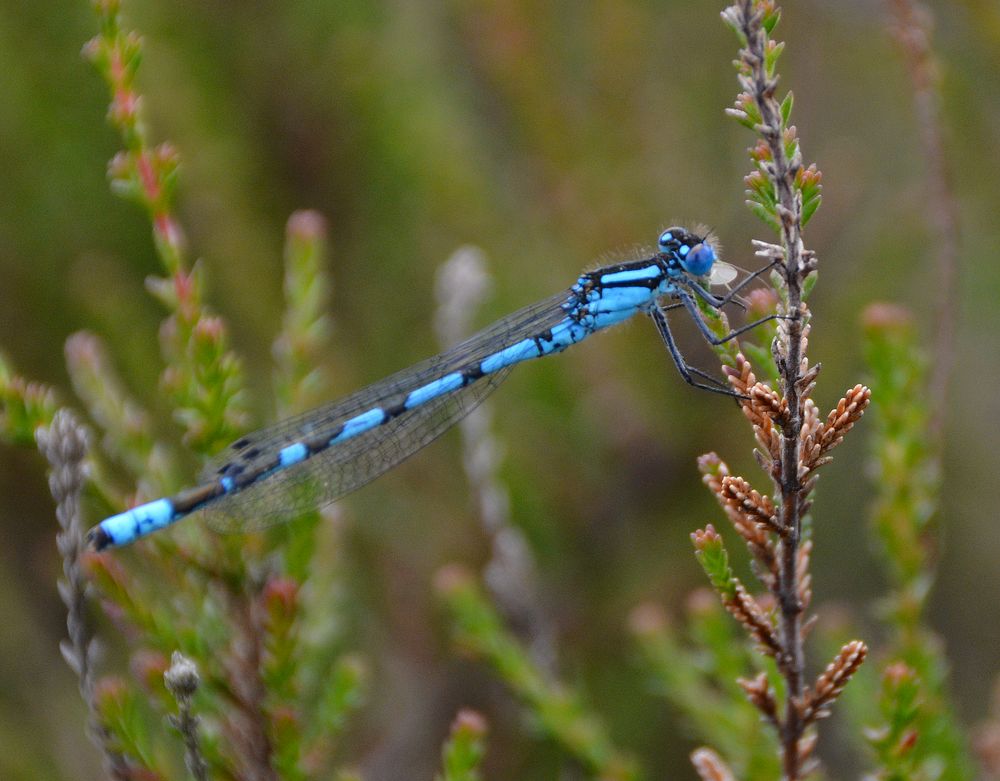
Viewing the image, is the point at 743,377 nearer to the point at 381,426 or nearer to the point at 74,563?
the point at 74,563

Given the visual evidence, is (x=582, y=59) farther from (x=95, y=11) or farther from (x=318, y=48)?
(x=95, y=11)

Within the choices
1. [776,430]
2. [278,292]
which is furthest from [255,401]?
Answer: [776,430]

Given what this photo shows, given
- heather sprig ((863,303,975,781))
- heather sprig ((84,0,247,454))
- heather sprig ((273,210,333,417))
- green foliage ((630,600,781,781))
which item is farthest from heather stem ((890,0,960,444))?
heather sprig ((84,0,247,454))

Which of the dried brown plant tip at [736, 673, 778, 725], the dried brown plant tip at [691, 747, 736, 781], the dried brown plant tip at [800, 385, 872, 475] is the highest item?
the dried brown plant tip at [800, 385, 872, 475]

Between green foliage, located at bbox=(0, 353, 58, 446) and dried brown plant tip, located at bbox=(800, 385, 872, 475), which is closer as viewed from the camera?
→ dried brown plant tip, located at bbox=(800, 385, 872, 475)

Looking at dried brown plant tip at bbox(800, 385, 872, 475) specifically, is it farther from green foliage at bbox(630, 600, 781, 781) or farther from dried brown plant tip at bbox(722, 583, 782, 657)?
green foliage at bbox(630, 600, 781, 781)

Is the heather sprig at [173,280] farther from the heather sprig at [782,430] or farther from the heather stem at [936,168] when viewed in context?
the heather stem at [936,168]

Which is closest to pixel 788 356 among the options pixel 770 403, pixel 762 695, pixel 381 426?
pixel 770 403

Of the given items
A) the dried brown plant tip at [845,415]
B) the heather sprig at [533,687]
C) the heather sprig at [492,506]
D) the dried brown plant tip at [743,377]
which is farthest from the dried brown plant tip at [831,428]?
the heather sprig at [492,506]
